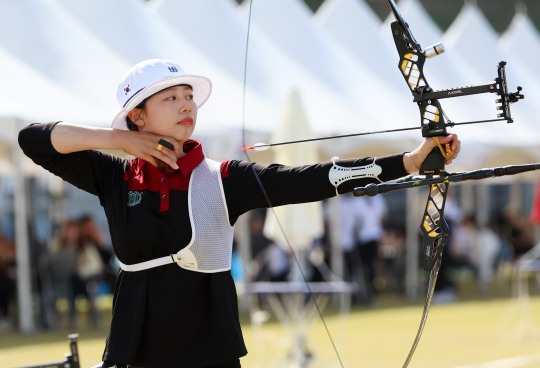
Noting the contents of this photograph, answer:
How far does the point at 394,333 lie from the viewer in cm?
1140

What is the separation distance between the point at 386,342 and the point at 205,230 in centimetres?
764

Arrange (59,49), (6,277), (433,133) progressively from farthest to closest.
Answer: (6,277) → (59,49) → (433,133)

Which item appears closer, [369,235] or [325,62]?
[325,62]

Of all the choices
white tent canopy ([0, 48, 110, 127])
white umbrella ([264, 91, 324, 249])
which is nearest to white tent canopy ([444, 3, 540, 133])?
white umbrella ([264, 91, 324, 249])

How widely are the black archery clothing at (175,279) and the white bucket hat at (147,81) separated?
0.21 metres

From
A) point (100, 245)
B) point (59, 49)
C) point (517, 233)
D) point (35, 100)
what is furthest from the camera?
point (517, 233)

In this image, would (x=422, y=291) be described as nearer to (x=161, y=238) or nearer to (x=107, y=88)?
(x=107, y=88)

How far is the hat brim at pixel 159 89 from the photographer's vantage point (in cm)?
319

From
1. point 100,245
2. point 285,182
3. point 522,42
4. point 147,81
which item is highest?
point 522,42

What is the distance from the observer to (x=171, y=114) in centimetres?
319

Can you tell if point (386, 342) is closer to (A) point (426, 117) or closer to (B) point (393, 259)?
(B) point (393, 259)

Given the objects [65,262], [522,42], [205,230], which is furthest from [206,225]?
[522,42]

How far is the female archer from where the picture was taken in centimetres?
308

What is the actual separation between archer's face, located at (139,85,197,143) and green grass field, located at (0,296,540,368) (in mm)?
5758
